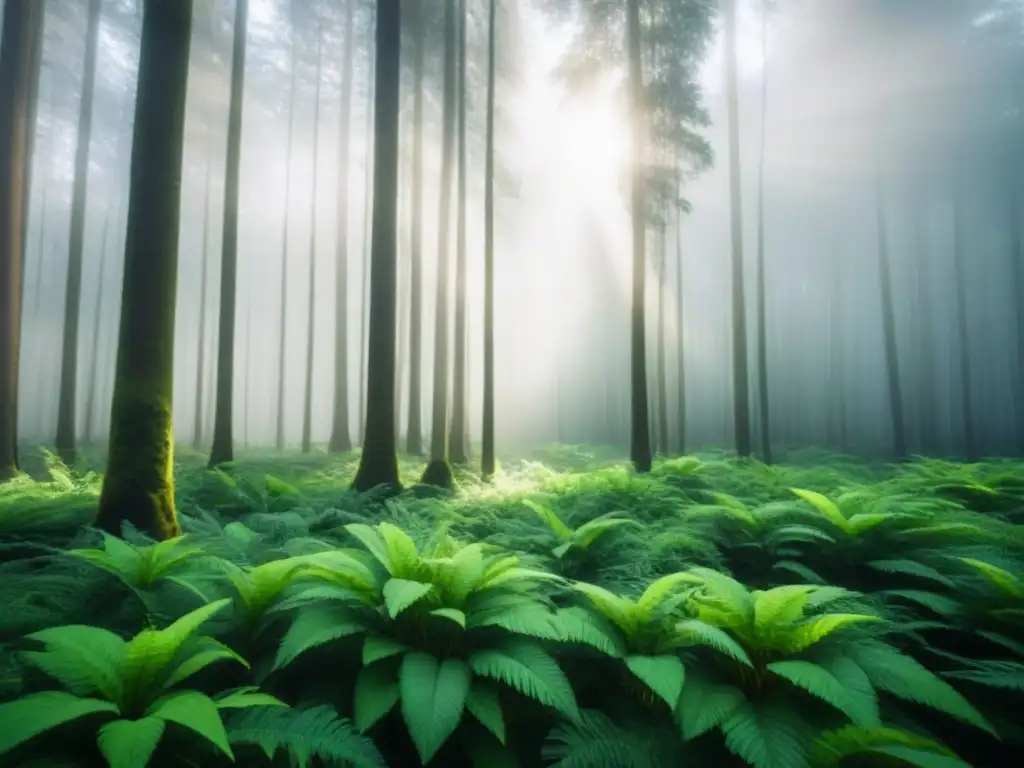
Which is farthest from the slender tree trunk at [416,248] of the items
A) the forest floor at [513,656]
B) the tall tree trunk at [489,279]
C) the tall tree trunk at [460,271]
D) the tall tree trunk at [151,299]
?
the forest floor at [513,656]

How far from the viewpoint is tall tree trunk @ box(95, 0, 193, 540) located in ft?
17.1

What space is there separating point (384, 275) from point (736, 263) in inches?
438

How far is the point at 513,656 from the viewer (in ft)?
8.83

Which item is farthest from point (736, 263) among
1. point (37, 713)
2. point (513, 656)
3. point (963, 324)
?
point (963, 324)

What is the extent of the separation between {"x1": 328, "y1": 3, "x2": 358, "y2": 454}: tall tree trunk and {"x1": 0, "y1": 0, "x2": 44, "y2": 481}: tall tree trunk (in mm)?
9432

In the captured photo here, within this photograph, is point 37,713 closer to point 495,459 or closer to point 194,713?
point 194,713

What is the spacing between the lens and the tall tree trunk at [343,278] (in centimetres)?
1869

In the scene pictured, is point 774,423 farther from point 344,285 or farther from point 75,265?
point 75,265

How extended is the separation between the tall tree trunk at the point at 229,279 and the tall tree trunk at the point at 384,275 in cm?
484

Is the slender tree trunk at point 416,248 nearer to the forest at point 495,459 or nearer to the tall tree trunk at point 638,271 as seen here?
the forest at point 495,459

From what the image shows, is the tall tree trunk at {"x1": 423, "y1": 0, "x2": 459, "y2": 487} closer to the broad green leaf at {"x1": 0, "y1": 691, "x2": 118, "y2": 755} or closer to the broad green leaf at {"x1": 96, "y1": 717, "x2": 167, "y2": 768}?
the broad green leaf at {"x1": 0, "y1": 691, "x2": 118, "y2": 755}

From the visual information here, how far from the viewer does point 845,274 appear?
1535 inches

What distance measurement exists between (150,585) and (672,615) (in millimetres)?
3512

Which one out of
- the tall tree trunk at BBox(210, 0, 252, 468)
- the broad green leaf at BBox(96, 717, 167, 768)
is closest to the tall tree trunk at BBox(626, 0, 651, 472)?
the tall tree trunk at BBox(210, 0, 252, 468)
